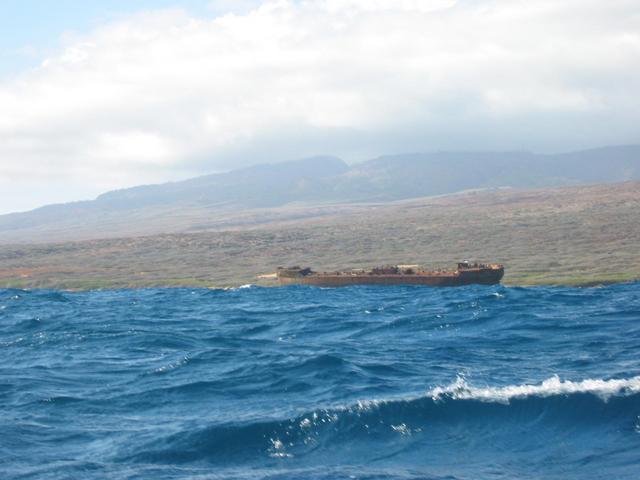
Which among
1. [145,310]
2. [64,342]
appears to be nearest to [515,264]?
[145,310]

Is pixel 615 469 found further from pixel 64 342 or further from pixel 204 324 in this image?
pixel 204 324

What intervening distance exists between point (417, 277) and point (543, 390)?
52.4m

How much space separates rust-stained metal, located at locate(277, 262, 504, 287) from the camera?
71000mm

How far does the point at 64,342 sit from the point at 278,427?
17531 mm

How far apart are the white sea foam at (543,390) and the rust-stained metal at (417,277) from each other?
49.5 m

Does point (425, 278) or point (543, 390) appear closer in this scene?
point (543, 390)

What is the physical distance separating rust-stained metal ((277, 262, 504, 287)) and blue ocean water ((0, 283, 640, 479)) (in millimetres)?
32959

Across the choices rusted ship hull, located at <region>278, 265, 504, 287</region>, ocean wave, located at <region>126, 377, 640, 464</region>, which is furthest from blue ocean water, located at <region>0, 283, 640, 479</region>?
rusted ship hull, located at <region>278, 265, 504, 287</region>

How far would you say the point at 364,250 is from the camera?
406ft

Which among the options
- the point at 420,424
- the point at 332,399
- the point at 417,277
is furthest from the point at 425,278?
the point at 420,424

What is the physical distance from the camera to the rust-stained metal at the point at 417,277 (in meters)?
71.0

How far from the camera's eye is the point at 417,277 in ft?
239

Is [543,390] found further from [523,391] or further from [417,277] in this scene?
[417,277]

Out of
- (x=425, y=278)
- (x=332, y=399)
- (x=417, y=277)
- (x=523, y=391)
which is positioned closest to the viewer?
(x=523, y=391)
